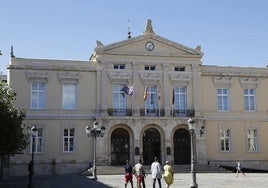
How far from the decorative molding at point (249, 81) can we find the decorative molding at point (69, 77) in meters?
17.1

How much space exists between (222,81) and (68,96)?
1589cm

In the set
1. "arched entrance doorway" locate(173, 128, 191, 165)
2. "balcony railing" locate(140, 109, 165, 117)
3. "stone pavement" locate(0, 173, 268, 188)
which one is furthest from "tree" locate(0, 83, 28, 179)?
"arched entrance doorway" locate(173, 128, 191, 165)

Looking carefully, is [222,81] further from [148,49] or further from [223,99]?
[148,49]

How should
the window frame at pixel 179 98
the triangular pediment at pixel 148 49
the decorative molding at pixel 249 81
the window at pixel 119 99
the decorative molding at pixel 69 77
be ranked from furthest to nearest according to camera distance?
the decorative molding at pixel 249 81, the window frame at pixel 179 98, the triangular pediment at pixel 148 49, the window at pixel 119 99, the decorative molding at pixel 69 77

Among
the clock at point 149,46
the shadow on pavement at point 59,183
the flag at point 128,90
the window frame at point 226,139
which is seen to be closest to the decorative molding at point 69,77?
the flag at point 128,90

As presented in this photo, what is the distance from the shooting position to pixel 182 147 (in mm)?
42281

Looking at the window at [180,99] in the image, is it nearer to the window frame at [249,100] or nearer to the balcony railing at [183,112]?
the balcony railing at [183,112]

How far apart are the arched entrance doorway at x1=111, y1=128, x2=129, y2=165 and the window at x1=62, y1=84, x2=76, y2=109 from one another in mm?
4875

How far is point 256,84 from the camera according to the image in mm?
44969

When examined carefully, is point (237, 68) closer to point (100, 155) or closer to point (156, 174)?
point (100, 155)

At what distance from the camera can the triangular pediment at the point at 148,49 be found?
41.6 meters

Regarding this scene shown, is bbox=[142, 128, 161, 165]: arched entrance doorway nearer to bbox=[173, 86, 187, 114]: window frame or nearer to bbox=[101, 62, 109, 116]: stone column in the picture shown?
bbox=[173, 86, 187, 114]: window frame

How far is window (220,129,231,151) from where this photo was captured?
4306 centimetres

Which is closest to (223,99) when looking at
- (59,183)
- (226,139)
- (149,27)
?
(226,139)
